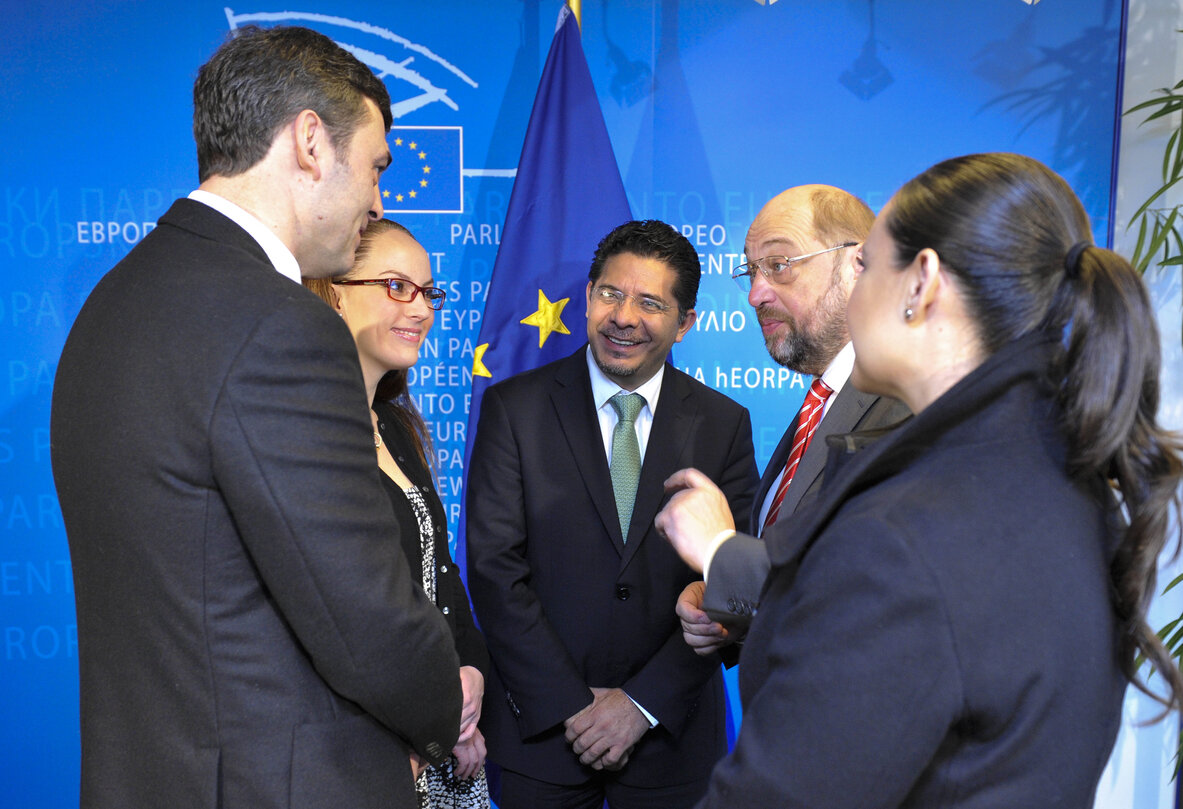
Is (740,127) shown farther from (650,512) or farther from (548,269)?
(650,512)

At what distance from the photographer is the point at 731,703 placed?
11.7 ft


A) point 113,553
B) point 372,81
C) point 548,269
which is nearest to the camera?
point 113,553

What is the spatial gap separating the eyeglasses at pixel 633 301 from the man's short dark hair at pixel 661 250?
75mm

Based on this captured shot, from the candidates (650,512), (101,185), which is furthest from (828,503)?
(101,185)

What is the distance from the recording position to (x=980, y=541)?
947 mm

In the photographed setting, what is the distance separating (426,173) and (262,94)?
2.08 metres

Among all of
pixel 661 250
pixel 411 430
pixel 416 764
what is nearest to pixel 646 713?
pixel 416 764

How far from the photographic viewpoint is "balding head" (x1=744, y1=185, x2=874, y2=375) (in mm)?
2133

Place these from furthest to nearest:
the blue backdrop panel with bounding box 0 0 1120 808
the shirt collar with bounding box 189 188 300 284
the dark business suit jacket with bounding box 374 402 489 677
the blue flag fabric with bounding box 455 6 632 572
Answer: the blue backdrop panel with bounding box 0 0 1120 808, the blue flag fabric with bounding box 455 6 632 572, the dark business suit jacket with bounding box 374 402 489 677, the shirt collar with bounding box 189 188 300 284

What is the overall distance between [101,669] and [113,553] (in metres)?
0.20

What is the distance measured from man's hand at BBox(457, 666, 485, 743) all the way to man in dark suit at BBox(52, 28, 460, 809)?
69cm

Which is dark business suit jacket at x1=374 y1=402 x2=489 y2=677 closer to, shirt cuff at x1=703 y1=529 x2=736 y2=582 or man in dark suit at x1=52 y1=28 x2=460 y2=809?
man in dark suit at x1=52 y1=28 x2=460 y2=809

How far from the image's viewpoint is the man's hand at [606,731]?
2277 mm

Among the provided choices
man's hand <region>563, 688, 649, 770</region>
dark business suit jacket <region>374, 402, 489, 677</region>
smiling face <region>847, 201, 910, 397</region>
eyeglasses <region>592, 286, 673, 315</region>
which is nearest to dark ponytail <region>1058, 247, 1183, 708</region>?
smiling face <region>847, 201, 910, 397</region>
